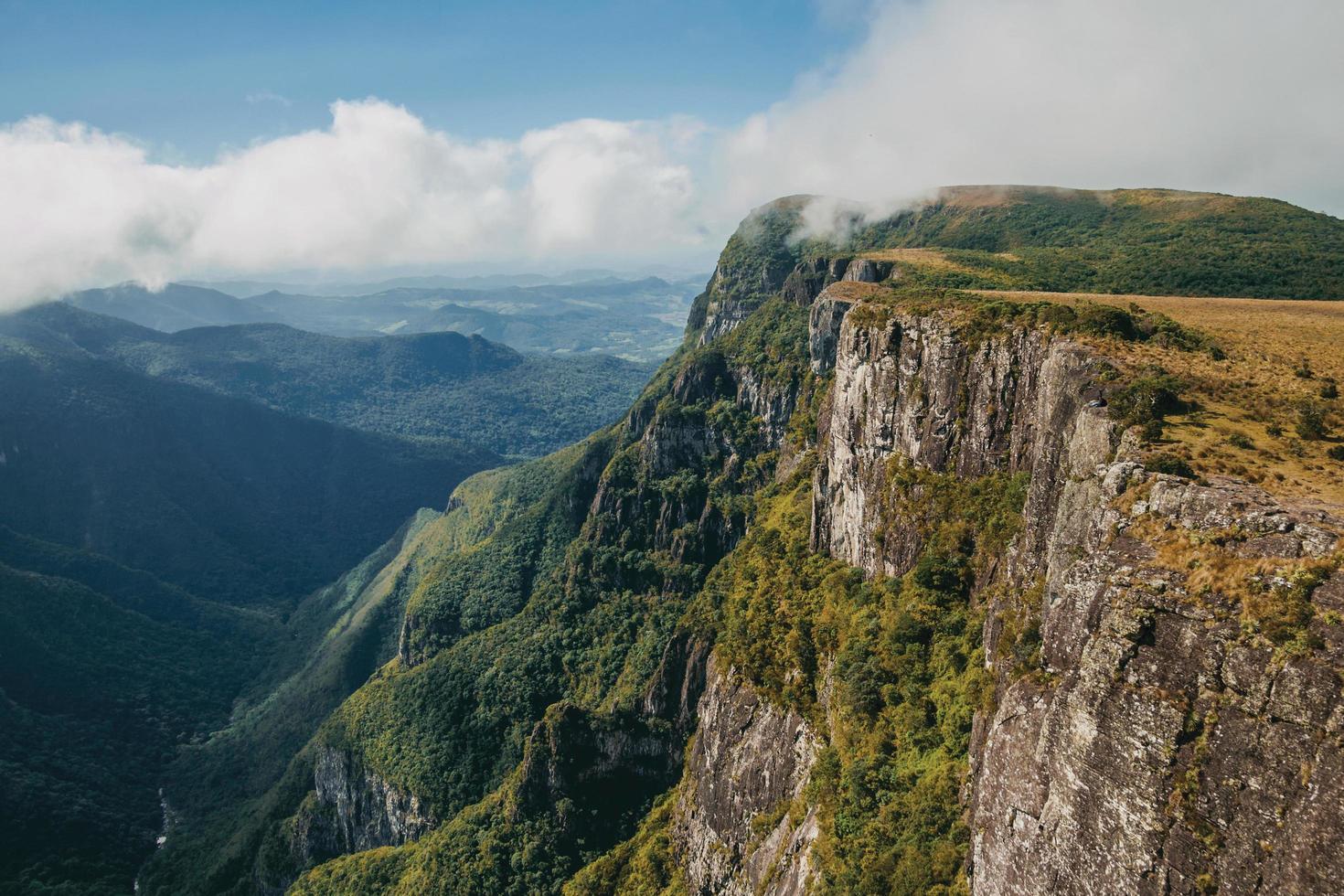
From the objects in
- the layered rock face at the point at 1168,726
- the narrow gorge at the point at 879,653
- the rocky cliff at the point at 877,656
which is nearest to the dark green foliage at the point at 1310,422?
the narrow gorge at the point at 879,653

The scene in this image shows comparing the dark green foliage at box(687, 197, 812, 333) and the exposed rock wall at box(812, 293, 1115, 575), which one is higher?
the dark green foliage at box(687, 197, 812, 333)

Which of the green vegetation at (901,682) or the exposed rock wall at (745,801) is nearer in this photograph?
the green vegetation at (901,682)

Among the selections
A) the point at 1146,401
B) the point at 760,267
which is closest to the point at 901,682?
the point at 1146,401

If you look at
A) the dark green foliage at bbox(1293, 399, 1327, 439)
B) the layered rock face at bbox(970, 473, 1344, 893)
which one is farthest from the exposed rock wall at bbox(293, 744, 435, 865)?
the dark green foliage at bbox(1293, 399, 1327, 439)

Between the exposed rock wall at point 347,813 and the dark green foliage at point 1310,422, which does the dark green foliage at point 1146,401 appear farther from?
the exposed rock wall at point 347,813

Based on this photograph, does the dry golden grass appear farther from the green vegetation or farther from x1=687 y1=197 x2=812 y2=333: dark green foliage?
x1=687 y1=197 x2=812 y2=333: dark green foliage

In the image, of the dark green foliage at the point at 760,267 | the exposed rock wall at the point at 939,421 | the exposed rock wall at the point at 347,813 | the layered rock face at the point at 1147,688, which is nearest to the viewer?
the layered rock face at the point at 1147,688

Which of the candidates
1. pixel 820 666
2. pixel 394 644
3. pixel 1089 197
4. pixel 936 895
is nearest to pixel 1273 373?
pixel 936 895

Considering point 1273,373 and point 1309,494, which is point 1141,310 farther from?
point 1309,494
